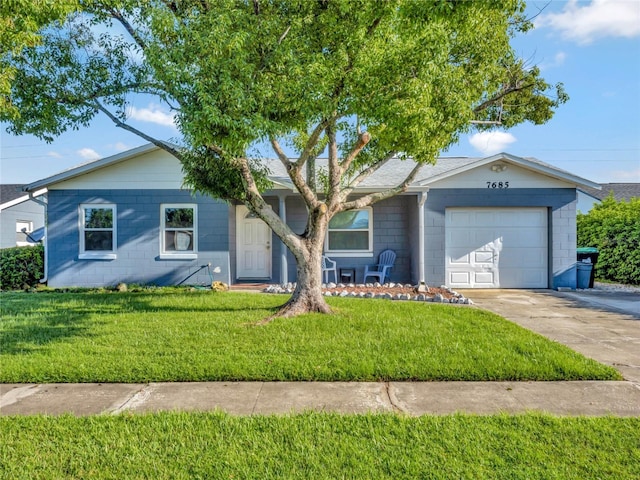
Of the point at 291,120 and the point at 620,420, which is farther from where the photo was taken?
the point at 291,120

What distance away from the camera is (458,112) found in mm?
5797

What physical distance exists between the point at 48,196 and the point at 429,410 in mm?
12202

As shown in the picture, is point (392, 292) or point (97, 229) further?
point (97, 229)

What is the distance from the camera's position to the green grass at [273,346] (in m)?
4.32

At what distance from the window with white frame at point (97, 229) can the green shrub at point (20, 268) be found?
1764 mm

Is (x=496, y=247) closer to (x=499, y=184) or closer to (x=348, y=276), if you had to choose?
(x=499, y=184)

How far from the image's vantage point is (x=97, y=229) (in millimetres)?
11562

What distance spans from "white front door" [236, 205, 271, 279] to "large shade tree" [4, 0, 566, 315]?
511 cm

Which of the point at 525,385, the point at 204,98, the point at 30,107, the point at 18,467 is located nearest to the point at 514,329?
the point at 525,385

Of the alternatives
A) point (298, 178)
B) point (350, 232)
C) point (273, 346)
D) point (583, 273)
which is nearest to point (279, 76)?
point (298, 178)

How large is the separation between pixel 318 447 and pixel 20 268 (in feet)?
41.6

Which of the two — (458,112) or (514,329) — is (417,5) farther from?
(514,329)

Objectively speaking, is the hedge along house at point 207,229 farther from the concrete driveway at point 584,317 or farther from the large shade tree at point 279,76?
the large shade tree at point 279,76

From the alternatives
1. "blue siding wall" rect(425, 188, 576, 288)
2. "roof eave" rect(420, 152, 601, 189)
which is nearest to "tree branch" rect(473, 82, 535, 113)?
"roof eave" rect(420, 152, 601, 189)
